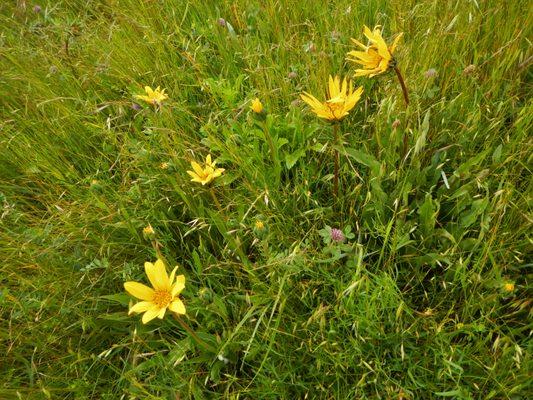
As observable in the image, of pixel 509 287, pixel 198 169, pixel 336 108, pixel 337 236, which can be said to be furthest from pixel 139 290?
pixel 509 287

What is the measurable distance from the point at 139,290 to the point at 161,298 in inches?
2.4

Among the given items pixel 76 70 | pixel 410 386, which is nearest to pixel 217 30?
pixel 76 70

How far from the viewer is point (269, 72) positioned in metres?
1.63

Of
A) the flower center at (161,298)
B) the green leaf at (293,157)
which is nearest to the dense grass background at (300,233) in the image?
the green leaf at (293,157)

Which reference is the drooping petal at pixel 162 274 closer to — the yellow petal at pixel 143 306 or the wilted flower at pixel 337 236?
the yellow petal at pixel 143 306

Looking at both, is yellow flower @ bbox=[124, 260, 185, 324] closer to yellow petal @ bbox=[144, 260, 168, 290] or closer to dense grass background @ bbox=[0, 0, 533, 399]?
yellow petal @ bbox=[144, 260, 168, 290]

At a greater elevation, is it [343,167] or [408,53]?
[408,53]

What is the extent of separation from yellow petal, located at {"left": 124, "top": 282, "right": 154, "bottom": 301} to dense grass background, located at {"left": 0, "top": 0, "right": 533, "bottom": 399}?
6.1 inches

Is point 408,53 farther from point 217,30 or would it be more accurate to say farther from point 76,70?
point 76,70

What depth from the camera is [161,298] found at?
105 centimetres

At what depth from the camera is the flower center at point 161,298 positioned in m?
1.04

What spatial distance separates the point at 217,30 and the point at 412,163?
3.71 ft

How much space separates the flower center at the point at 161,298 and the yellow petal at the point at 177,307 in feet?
0.23

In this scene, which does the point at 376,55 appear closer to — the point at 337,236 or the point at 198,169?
the point at 337,236
